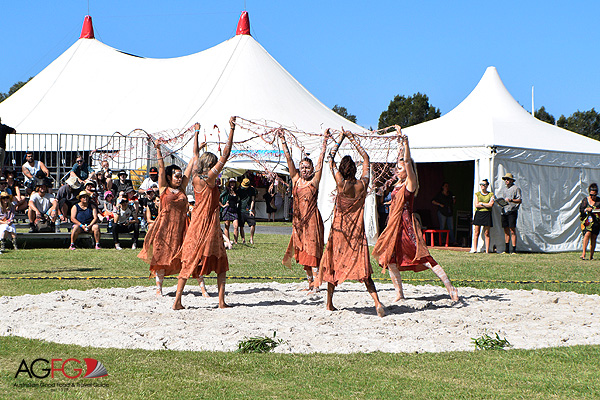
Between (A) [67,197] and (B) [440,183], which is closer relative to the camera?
(A) [67,197]

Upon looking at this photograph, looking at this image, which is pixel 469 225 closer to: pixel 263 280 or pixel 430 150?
pixel 430 150

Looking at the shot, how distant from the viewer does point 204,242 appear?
824cm

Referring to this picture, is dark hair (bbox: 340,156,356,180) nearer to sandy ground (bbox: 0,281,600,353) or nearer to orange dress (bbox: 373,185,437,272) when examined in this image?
orange dress (bbox: 373,185,437,272)

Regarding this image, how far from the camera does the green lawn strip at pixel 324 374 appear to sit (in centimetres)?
482

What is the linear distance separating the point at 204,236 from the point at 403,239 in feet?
7.77

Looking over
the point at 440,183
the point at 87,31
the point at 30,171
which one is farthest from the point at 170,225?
the point at 87,31

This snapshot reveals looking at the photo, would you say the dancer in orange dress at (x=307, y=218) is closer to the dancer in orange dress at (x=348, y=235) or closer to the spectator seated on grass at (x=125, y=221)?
the dancer in orange dress at (x=348, y=235)

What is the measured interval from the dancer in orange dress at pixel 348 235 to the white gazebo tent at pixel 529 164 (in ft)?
33.8

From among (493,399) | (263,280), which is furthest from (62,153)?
(493,399)

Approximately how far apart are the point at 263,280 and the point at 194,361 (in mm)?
5452

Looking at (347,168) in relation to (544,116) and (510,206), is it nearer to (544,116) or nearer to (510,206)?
(510,206)

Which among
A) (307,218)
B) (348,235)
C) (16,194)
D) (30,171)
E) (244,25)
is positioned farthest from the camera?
(244,25)

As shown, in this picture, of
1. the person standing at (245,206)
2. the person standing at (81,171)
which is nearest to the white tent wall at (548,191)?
the person standing at (245,206)

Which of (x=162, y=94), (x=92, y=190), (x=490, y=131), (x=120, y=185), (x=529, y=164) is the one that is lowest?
(x=92, y=190)
